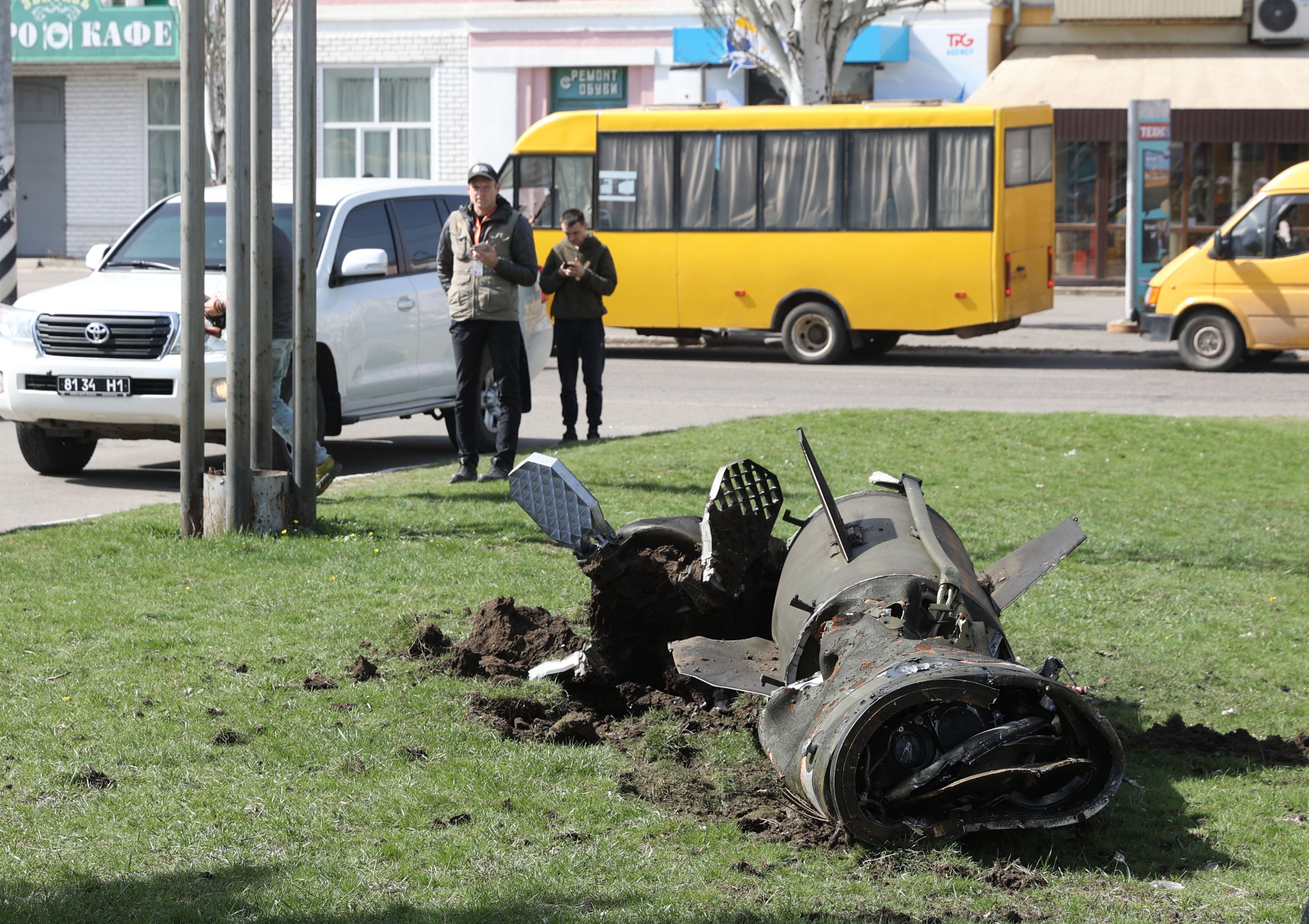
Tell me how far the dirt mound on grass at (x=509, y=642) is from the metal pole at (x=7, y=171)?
812 cm

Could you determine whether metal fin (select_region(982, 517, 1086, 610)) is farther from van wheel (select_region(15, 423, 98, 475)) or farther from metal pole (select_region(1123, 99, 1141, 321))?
metal pole (select_region(1123, 99, 1141, 321))

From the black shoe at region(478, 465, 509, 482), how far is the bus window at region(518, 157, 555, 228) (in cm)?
1164

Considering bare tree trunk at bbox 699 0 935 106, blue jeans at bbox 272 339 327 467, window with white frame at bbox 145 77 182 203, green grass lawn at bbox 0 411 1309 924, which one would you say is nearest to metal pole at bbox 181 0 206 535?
green grass lawn at bbox 0 411 1309 924

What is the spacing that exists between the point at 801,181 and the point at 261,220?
1287cm

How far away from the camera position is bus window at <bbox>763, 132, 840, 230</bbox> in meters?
20.2

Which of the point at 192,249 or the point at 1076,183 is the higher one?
the point at 1076,183

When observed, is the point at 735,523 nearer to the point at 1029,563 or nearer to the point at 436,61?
the point at 1029,563

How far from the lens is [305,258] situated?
8.51 metres

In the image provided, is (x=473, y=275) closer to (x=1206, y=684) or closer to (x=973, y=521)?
(x=973, y=521)

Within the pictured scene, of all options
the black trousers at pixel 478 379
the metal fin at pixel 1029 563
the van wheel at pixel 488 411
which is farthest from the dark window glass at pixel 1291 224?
the metal fin at pixel 1029 563

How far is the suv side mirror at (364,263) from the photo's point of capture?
431 inches

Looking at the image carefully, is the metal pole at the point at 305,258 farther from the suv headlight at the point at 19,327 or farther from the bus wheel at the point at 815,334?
the bus wheel at the point at 815,334

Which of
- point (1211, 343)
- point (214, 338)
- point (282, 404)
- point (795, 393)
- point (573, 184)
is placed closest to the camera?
point (282, 404)

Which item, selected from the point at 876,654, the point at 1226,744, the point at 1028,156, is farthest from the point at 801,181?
the point at 876,654
